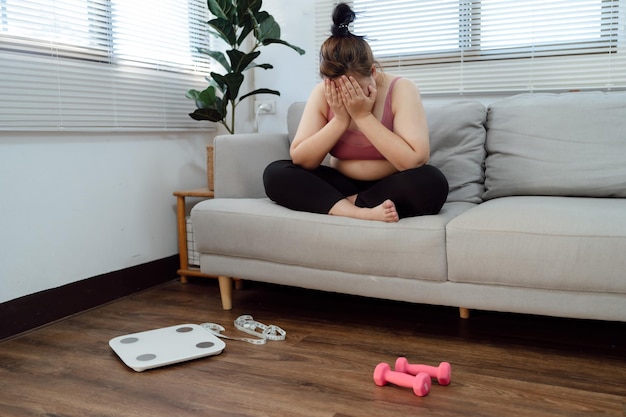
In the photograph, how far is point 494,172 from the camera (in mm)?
2246

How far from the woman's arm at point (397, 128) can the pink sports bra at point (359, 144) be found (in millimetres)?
41

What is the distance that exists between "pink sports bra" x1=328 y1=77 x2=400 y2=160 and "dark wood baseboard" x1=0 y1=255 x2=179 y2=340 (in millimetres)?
1099

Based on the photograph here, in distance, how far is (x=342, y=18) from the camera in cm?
191

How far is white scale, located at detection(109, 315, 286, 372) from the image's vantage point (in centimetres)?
172

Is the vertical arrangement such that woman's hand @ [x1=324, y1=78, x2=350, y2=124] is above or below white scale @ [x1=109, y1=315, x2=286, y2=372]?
above

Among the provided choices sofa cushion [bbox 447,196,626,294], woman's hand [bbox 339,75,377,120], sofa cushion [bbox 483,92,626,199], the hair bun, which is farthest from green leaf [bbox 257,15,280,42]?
sofa cushion [bbox 447,196,626,294]

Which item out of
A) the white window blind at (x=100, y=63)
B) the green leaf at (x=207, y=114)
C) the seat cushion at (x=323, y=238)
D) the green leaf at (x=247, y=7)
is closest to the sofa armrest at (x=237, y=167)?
the seat cushion at (x=323, y=238)

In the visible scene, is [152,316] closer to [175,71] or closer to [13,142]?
[13,142]

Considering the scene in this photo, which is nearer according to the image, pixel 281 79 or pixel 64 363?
pixel 64 363

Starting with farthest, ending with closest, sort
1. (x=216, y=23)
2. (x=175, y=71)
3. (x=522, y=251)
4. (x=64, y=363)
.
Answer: (x=175, y=71)
(x=216, y=23)
(x=64, y=363)
(x=522, y=251)

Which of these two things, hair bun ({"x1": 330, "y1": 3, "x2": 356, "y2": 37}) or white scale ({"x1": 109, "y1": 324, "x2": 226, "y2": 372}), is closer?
white scale ({"x1": 109, "y1": 324, "x2": 226, "y2": 372})

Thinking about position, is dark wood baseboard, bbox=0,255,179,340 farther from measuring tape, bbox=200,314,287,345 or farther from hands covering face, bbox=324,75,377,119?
hands covering face, bbox=324,75,377,119

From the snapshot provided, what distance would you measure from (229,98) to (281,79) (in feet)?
1.39

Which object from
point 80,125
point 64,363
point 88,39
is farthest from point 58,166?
point 64,363
